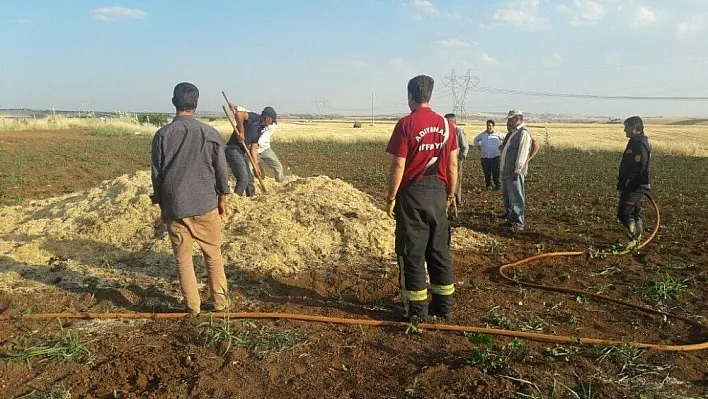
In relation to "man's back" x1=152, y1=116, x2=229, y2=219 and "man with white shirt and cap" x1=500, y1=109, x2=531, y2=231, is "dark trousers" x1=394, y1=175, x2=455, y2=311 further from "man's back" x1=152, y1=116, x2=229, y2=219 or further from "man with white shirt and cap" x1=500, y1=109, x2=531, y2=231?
"man with white shirt and cap" x1=500, y1=109, x2=531, y2=231

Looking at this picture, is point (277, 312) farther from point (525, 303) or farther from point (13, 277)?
point (13, 277)

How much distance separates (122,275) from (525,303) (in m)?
4.22

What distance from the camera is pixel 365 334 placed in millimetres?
4223

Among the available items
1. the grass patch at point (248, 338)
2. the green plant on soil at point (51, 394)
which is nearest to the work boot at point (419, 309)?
the grass patch at point (248, 338)

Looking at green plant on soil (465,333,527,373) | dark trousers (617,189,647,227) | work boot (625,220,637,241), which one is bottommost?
green plant on soil (465,333,527,373)

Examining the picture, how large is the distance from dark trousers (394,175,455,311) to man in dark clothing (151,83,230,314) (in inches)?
62.9

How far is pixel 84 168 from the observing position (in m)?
16.3

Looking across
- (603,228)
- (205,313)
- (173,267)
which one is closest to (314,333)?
(205,313)

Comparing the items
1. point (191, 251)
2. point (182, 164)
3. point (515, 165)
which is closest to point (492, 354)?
point (191, 251)

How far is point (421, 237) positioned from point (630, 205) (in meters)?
3.99

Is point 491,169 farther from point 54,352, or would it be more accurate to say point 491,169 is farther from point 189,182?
point 54,352

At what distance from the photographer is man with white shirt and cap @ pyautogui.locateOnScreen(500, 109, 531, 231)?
25.2 ft

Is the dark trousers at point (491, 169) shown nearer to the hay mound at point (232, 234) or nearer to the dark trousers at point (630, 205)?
the hay mound at point (232, 234)

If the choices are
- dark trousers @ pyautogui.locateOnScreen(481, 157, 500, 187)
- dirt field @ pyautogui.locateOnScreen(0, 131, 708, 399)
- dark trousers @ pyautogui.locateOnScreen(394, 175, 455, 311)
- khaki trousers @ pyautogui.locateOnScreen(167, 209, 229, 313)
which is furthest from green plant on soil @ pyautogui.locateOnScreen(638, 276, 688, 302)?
dark trousers @ pyautogui.locateOnScreen(481, 157, 500, 187)
